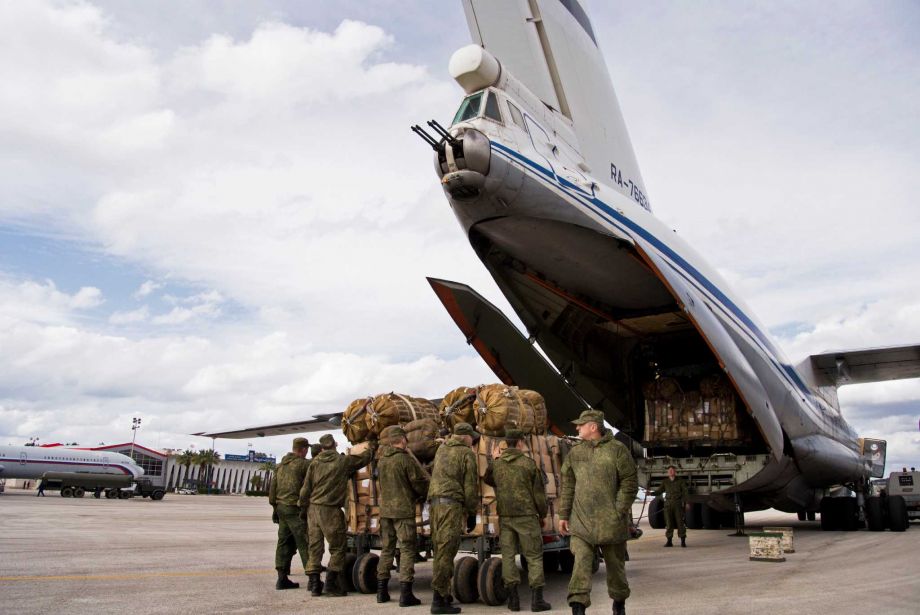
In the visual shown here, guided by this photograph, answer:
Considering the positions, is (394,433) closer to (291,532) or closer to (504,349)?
(291,532)

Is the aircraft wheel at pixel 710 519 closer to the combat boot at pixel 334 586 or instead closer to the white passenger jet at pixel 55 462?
the combat boot at pixel 334 586

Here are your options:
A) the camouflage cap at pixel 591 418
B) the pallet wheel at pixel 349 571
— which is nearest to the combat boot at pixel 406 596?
the pallet wheel at pixel 349 571

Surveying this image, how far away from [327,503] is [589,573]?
2.76 m

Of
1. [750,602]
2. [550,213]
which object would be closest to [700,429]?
[550,213]

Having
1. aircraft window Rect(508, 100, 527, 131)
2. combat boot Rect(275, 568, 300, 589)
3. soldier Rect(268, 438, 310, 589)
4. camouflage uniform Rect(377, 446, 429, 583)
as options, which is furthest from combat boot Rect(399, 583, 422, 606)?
aircraft window Rect(508, 100, 527, 131)

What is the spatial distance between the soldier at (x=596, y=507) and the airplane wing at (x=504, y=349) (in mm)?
5438

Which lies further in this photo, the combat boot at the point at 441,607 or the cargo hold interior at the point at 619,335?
the cargo hold interior at the point at 619,335

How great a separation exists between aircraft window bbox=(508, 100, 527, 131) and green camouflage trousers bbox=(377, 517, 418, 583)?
5.21 meters

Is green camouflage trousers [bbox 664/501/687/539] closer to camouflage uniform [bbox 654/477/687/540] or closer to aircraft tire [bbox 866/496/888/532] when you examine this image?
camouflage uniform [bbox 654/477/687/540]

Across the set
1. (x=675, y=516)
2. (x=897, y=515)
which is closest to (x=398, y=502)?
(x=675, y=516)

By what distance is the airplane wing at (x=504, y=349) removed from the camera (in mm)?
10703

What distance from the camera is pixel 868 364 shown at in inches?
660

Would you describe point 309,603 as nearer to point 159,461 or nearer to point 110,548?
point 110,548

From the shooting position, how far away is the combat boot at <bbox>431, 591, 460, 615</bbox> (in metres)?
5.50
